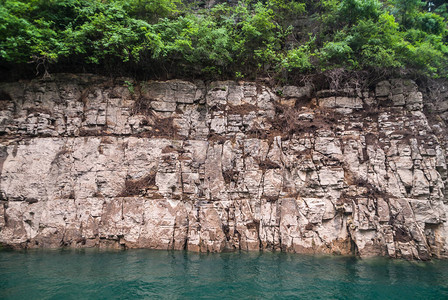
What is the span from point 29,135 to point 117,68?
475cm

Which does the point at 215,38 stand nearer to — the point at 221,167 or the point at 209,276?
the point at 221,167

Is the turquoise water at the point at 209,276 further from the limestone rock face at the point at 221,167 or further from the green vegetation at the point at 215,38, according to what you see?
the green vegetation at the point at 215,38

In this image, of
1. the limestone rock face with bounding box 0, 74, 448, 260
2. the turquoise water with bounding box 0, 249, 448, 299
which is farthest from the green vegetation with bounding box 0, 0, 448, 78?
the turquoise water with bounding box 0, 249, 448, 299

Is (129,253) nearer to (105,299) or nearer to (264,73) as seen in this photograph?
(105,299)

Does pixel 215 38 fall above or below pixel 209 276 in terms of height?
above

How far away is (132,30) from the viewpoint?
10.6 meters

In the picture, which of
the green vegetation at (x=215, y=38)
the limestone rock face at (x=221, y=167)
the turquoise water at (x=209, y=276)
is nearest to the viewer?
the turquoise water at (x=209, y=276)

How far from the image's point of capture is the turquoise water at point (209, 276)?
6.30 metres

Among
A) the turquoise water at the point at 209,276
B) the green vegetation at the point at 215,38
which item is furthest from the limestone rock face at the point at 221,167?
the green vegetation at the point at 215,38

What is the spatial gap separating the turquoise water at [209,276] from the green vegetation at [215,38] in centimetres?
767

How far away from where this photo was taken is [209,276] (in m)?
7.22

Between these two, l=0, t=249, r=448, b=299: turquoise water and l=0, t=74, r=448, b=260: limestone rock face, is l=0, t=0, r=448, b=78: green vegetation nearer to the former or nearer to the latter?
l=0, t=74, r=448, b=260: limestone rock face

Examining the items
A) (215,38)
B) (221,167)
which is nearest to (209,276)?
(221,167)

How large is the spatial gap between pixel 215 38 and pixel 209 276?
970 cm
